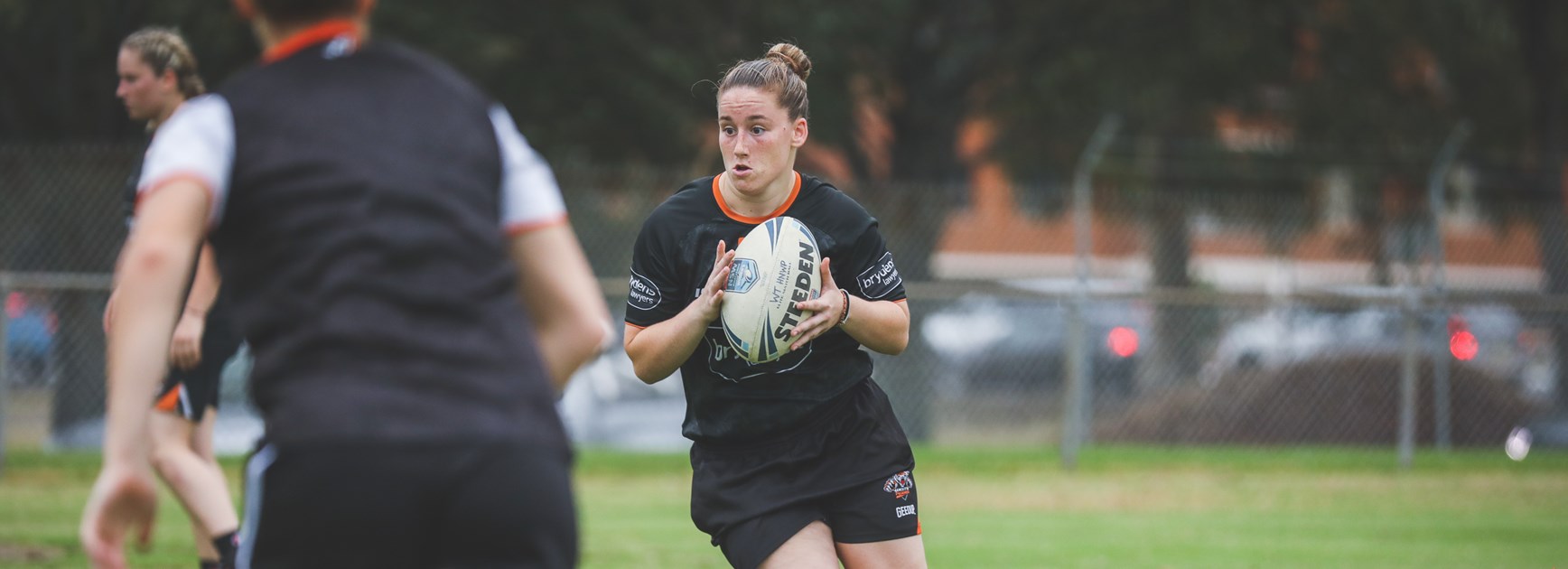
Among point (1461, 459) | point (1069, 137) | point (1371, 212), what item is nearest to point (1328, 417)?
point (1461, 459)

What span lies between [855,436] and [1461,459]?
11.9m

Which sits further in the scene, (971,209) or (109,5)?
(971,209)

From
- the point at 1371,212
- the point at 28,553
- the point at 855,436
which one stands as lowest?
the point at 28,553

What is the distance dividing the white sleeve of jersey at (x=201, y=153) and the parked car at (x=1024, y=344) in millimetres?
12491

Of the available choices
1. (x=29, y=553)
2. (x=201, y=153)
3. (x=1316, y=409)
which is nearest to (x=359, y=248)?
(x=201, y=153)

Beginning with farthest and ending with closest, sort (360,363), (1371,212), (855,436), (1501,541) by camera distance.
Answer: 1. (1371,212)
2. (1501,541)
3. (855,436)
4. (360,363)

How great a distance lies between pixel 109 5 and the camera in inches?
571

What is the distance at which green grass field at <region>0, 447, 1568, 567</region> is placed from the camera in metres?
8.36

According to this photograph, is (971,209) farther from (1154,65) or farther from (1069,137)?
(1069,137)

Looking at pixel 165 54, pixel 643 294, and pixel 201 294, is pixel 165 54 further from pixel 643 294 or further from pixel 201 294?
pixel 643 294

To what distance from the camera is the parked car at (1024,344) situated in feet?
53.6

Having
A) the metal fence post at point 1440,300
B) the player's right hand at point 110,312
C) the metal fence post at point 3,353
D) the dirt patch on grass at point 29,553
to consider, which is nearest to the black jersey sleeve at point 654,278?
the player's right hand at point 110,312

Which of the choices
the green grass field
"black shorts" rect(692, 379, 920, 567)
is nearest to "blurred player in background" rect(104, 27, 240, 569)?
the green grass field

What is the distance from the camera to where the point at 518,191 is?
7.97ft
